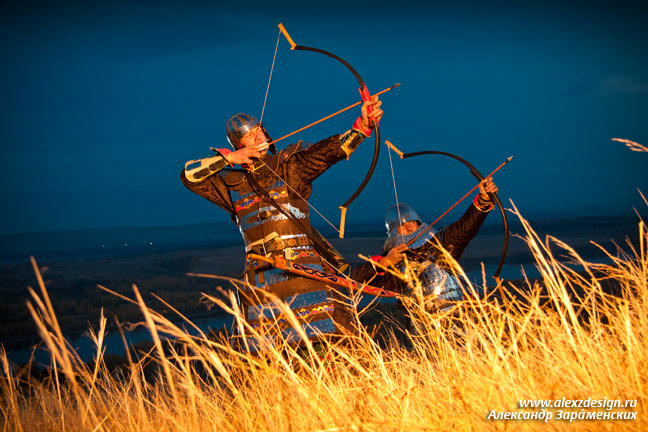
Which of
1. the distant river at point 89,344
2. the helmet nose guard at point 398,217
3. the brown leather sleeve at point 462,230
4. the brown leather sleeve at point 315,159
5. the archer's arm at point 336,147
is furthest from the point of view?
the helmet nose guard at point 398,217

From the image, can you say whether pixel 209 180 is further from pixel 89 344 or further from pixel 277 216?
pixel 89 344

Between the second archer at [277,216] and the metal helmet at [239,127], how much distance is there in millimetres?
12

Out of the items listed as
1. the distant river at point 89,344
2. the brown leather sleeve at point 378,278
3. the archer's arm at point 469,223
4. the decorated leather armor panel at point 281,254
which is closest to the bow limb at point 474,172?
the archer's arm at point 469,223

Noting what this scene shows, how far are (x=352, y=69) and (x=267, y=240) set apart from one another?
50.3 inches

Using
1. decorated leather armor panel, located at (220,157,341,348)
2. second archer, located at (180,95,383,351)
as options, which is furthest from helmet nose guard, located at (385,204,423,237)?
decorated leather armor panel, located at (220,157,341,348)

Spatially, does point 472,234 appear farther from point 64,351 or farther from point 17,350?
point 17,350

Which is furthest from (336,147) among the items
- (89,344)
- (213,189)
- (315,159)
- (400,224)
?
(89,344)

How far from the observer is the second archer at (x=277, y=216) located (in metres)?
3.18

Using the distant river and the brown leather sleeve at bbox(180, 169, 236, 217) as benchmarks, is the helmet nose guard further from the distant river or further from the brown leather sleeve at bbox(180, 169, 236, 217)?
the distant river

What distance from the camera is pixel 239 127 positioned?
11.3 feet

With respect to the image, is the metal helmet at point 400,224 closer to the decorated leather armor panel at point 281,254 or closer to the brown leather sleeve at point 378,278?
the brown leather sleeve at point 378,278

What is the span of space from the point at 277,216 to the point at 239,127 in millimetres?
736

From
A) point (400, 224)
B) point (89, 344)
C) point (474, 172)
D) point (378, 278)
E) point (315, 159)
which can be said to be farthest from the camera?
point (400, 224)

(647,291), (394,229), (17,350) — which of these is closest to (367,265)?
(394,229)
